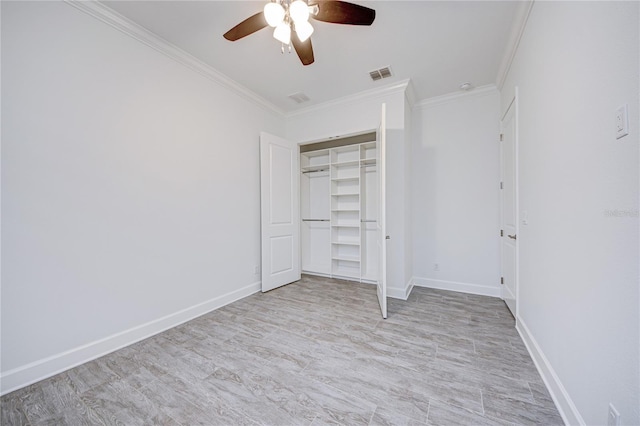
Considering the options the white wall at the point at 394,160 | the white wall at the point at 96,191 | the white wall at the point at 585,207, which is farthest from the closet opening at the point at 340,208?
the white wall at the point at 585,207

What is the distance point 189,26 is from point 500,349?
4.01 metres

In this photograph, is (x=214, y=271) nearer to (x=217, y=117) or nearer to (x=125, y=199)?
(x=125, y=199)

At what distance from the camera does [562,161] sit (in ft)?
4.81

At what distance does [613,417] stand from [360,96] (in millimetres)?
3660

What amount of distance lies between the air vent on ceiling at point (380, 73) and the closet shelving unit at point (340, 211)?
1.07m

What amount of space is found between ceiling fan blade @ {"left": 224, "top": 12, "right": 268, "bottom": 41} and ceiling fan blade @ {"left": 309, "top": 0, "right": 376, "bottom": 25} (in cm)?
38

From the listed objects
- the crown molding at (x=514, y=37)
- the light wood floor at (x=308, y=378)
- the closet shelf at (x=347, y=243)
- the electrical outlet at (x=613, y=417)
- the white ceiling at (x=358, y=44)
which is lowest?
the light wood floor at (x=308, y=378)

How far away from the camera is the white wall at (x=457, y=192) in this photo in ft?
10.8

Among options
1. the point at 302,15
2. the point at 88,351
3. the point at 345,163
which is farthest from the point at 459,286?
the point at 88,351

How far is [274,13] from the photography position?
1578 mm

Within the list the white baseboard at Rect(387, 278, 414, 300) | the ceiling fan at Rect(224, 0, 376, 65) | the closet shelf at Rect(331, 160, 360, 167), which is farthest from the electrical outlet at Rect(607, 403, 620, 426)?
the closet shelf at Rect(331, 160, 360, 167)

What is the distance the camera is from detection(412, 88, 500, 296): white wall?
330 cm

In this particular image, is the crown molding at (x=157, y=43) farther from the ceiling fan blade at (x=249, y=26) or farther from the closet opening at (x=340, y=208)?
the closet opening at (x=340, y=208)

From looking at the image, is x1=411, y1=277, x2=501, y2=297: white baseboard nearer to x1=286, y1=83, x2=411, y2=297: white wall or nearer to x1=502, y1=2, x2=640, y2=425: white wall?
x1=286, y1=83, x2=411, y2=297: white wall
